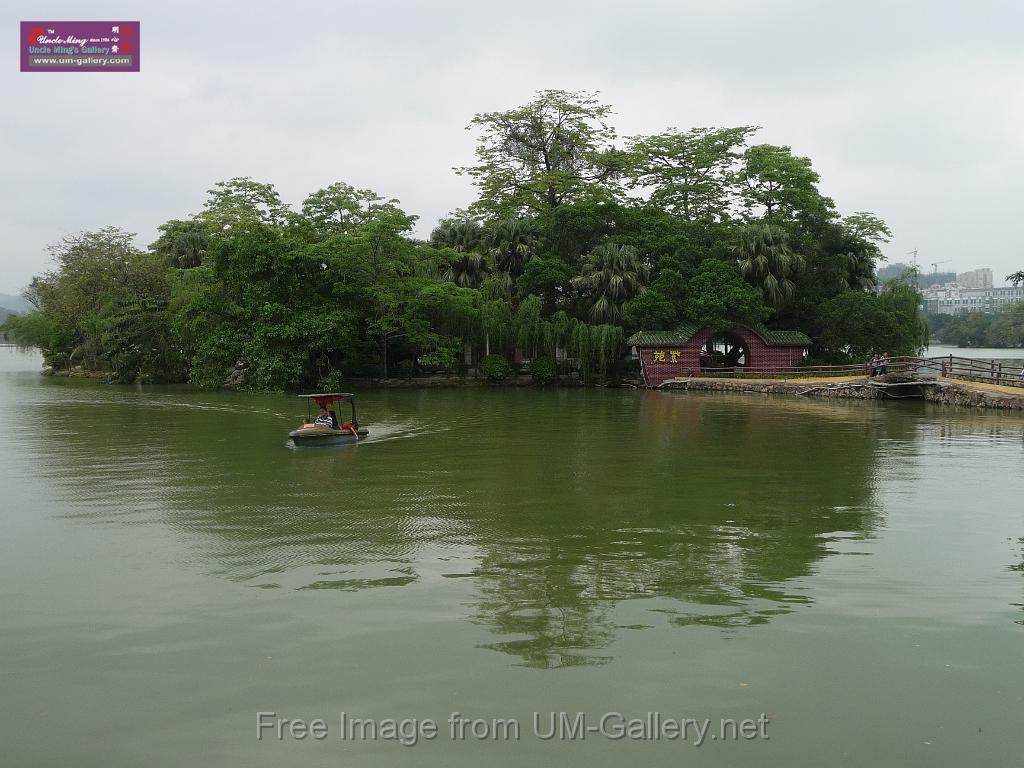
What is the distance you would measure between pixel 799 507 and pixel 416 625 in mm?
6976

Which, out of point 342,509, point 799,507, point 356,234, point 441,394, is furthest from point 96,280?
point 799,507

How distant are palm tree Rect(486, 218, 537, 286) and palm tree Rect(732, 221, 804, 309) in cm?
1139

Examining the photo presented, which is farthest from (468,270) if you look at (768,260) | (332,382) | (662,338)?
(768,260)

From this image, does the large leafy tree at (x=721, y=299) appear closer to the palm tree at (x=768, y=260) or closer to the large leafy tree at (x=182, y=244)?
the palm tree at (x=768, y=260)

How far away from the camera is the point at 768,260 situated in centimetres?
4203

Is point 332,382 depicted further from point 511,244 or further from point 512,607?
point 512,607

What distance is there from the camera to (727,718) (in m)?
4.93

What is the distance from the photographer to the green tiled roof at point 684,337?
4066cm

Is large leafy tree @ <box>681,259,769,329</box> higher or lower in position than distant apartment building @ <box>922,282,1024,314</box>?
lower

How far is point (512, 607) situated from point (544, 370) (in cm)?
3542

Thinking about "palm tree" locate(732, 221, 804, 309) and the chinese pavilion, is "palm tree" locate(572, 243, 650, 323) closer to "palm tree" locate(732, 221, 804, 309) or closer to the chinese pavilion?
the chinese pavilion


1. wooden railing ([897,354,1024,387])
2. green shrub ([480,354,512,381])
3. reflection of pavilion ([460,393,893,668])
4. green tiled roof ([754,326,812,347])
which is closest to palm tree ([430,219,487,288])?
green shrub ([480,354,512,381])

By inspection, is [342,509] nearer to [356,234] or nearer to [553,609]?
[553,609]

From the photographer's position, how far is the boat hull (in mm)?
17516
